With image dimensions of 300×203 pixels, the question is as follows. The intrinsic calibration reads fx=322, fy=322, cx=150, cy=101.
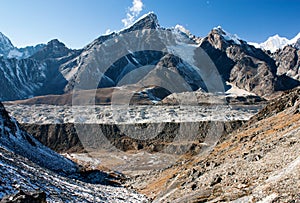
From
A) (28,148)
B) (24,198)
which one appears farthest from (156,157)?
(24,198)

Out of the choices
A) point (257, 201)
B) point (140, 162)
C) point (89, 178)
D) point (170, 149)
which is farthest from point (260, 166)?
point (170, 149)

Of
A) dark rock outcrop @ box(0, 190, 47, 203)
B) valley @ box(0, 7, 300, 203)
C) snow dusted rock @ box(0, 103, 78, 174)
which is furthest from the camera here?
snow dusted rock @ box(0, 103, 78, 174)

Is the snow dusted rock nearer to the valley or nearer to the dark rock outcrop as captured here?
the valley

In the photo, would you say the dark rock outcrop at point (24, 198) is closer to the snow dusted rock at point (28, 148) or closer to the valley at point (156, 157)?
the valley at point (156, 157)

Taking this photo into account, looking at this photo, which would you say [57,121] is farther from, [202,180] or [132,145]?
[202,180]

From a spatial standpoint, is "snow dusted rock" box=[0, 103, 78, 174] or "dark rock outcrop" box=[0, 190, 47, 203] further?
"snow dusted rock" box=[0, 103, 78, 174]

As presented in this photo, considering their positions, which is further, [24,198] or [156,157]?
[156,157]

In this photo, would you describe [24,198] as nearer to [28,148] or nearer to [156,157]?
[28,148]

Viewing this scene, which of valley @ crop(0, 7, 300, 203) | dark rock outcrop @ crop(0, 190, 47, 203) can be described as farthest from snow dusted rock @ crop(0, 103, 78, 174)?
dark rock outcrop @ crop(0, 190, 47, 203)

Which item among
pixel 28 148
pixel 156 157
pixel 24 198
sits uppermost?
pixel 28 148

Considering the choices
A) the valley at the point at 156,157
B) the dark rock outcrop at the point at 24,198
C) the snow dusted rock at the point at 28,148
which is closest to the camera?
the dark rock outcrop at the point at 24,198

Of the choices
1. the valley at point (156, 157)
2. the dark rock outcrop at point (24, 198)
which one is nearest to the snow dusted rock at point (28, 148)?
the valley at point (156, 157)
